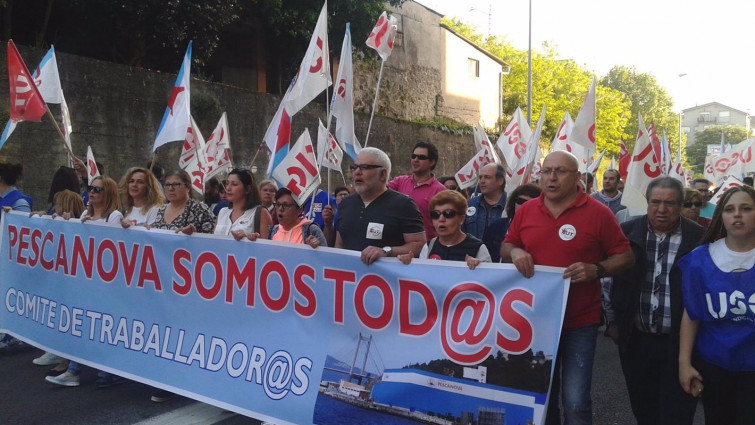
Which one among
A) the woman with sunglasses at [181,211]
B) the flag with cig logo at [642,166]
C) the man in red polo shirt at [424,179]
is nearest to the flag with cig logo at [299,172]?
the woman with sunglasses at [181,211]

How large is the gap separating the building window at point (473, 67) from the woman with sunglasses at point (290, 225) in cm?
3143

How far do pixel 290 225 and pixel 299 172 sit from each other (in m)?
0.93

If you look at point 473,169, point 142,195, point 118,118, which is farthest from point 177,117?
point 118,118

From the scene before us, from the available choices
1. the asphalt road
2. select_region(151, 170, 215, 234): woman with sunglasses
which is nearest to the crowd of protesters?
select_region(151, 170, 215, 234): woman with sunglasses

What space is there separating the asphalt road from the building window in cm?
3091

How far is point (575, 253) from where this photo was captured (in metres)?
3.37

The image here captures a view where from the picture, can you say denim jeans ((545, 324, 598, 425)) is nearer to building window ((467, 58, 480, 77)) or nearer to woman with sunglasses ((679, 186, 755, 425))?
woman with sunglasses ((679, 186, 755, 425))

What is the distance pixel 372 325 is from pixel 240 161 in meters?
12.3

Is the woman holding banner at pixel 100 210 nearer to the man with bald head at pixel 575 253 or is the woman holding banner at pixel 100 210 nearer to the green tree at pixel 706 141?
the man with bald head at pixel 575 253

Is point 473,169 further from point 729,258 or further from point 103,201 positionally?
point 729,258

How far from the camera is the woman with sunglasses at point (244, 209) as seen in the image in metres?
5.13

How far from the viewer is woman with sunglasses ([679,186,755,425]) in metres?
2.97

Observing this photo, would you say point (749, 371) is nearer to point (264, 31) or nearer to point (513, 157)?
point (513, 157)

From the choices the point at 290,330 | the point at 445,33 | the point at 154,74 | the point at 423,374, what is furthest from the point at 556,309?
the point at 445,33
